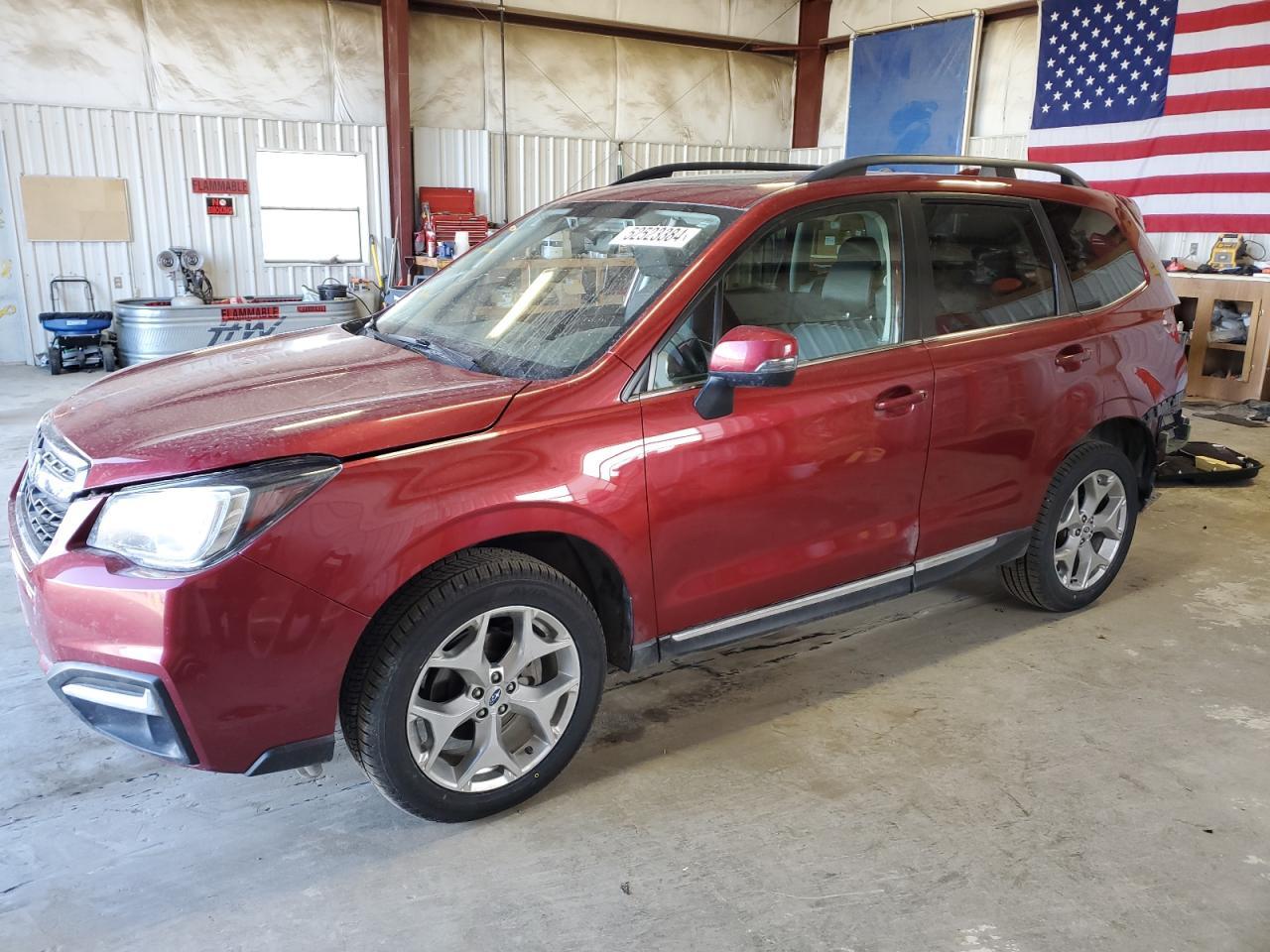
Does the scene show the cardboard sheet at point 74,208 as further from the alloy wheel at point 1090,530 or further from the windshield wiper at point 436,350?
the alloy wheel at point 1090,530

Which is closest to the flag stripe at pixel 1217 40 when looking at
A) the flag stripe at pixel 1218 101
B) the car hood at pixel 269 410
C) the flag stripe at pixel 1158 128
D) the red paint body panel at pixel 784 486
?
the flag stripe at pixel 1218 101

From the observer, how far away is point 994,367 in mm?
3016

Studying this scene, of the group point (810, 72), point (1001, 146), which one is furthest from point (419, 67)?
point (1001, 146)

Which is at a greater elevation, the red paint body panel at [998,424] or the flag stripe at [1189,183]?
the flag stripe at [1189,183]

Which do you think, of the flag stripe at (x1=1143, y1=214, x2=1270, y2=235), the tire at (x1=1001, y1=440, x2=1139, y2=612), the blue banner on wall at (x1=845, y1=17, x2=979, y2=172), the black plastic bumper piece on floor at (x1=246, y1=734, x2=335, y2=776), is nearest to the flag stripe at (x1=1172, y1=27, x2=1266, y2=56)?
the flag stripe at (x1=1143, y1=214, x2=1270, y2=235)

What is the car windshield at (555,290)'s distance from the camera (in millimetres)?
2477

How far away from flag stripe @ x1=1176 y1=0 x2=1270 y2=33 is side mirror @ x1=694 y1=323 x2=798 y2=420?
8.80m

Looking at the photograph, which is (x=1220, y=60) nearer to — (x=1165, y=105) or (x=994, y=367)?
(x=1165, y=105)

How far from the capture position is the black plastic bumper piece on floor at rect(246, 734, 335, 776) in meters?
2.01

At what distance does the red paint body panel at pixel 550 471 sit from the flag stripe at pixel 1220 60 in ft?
22.8

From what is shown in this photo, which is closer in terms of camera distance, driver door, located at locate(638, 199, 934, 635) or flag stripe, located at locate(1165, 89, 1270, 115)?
driver door, located at locate(638, 199, 934, 635)

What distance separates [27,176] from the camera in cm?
909

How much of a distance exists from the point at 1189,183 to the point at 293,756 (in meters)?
9.99

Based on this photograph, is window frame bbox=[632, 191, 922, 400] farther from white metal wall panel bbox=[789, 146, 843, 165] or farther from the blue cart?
white metal wall panel bbox=[789, 146, 843, 165]
